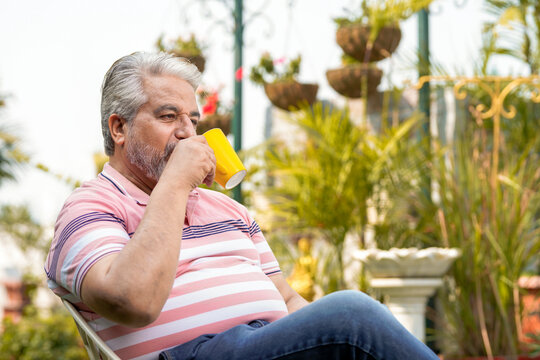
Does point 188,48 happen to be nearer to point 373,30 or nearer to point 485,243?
point 373,30

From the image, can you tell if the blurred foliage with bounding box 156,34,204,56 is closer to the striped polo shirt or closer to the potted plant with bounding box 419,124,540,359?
the potted plant with bounding box 419,124,540,359

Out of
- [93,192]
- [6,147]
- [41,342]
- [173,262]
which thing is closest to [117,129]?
[93,192]

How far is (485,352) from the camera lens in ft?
12.9

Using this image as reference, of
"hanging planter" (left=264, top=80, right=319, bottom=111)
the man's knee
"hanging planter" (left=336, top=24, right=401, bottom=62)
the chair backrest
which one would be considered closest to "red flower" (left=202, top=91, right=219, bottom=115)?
"hanging planter" (left=264, top=80, right=319, bottom=111)

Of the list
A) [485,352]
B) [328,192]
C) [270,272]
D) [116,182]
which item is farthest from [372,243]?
[116,182]

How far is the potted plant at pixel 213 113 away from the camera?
5109 millimetres

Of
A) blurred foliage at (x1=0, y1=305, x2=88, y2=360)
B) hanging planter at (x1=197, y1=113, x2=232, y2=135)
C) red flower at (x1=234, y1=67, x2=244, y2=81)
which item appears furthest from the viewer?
blurred foliage at (x1=0, y1=305, x2=88, y2=360)

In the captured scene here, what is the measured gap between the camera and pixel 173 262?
1.21 metres

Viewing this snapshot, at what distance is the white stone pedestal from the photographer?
11.9 ft

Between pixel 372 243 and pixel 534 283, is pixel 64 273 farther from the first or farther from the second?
pixel 534 283

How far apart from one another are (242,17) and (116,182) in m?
3.22

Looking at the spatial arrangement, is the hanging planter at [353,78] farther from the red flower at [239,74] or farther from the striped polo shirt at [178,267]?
the striped polo shirt at [178,267]

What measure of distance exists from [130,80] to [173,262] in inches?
21.7

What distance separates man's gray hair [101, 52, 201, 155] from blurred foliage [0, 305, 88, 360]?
6350mm
